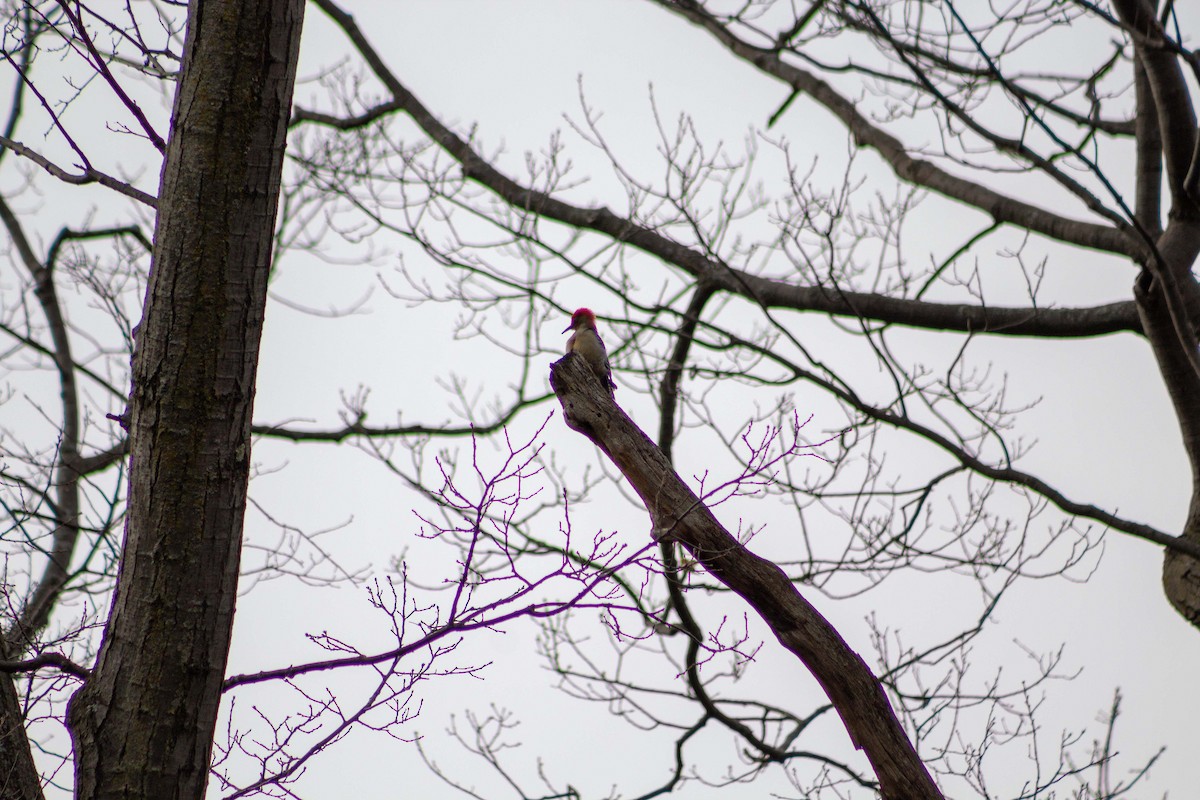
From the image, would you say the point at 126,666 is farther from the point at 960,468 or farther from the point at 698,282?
the point at 698,282

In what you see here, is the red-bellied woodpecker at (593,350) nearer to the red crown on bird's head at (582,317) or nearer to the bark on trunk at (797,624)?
the red crown on bird's head at (582,317)

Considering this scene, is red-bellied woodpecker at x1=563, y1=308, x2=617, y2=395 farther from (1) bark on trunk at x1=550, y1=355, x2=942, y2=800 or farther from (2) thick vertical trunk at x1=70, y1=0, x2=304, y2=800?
(2) thick vertical trunk at x1=70, y1=0, x2=304, y2=800

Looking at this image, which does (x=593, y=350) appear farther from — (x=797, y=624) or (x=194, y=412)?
(x=194, y=412)

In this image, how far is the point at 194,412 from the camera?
228cm

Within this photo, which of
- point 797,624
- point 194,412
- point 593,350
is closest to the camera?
point 194,412

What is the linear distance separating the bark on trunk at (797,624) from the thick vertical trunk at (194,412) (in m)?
1.47

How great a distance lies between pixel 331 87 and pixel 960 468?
5.90 m

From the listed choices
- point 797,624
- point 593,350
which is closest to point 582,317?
point 593,350

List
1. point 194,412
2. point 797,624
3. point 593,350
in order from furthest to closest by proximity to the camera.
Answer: point 593,350 → point 797,624 → point 194,412

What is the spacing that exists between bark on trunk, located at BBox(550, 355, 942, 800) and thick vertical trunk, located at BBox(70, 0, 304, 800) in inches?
57.9

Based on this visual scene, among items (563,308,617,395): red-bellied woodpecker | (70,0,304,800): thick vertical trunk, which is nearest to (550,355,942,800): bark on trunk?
(70,0,304,800): thick vertical trunk

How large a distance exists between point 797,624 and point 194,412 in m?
Result: 2.02

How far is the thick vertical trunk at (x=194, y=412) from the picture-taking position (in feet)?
7.11

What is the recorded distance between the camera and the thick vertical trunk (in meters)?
2.17
